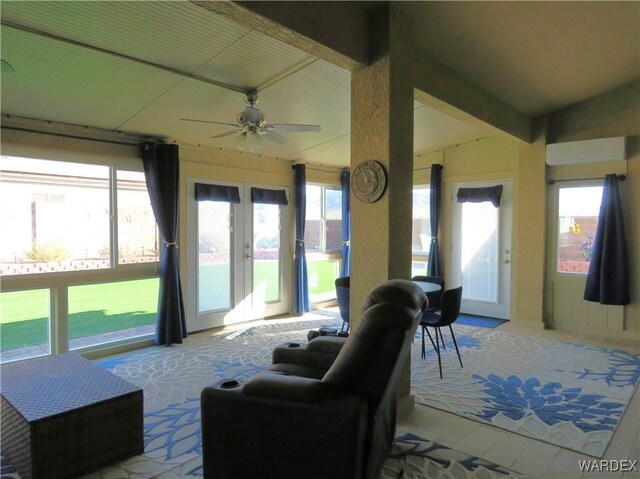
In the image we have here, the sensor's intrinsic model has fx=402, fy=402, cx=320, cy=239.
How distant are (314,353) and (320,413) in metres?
0.83

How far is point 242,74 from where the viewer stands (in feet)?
10.7

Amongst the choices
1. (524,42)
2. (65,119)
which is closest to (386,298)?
(524,42)

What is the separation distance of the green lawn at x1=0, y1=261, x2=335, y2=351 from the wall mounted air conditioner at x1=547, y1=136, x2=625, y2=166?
12.2 feet

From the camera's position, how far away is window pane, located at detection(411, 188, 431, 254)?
676 cm

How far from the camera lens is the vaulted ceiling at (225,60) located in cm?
252

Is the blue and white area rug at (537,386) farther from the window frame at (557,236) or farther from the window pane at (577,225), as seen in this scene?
the window pane at (577,225)

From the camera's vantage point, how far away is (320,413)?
1.76 m

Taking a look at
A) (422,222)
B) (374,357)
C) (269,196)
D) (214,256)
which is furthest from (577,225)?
(214,256)

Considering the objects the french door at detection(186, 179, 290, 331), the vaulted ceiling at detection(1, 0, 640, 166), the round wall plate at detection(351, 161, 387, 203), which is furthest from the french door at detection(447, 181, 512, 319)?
the round wall plate at detection(351, 161, 387, 203)

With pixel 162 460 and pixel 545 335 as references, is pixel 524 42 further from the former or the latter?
pixel 162 460

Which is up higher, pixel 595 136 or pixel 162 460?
pixel 595 136

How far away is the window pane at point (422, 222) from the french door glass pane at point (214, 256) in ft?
10.6

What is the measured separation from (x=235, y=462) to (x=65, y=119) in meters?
3.53

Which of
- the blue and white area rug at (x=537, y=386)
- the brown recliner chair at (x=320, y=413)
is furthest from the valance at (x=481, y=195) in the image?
the brown recliner chair at (x=320, y=413)
